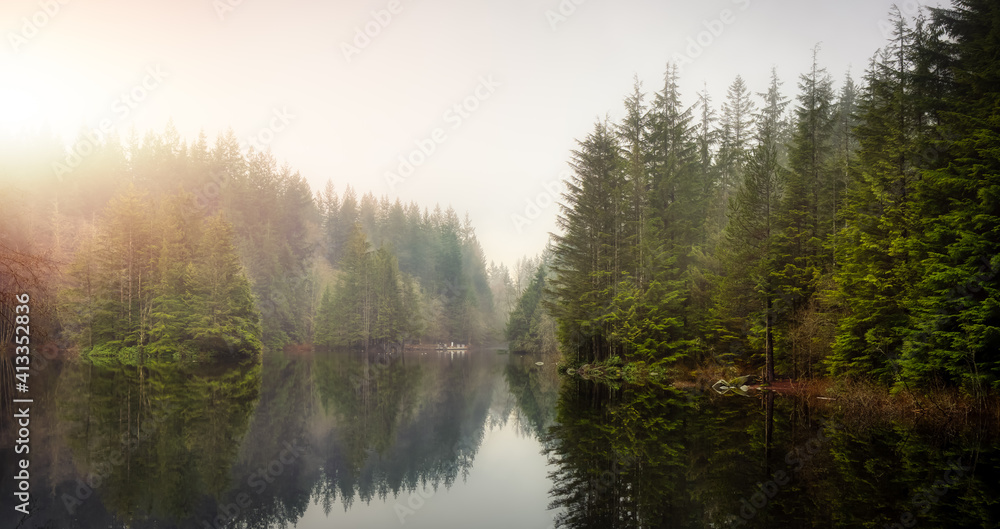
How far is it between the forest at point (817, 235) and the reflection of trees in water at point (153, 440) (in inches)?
845

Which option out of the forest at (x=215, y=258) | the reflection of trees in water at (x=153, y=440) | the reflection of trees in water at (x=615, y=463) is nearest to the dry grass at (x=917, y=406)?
the reflection of trees in water at (x=615, y=463)

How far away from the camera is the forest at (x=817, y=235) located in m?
18.5

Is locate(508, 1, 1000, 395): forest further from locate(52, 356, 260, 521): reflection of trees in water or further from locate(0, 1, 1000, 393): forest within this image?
locate(52, 356, 260, 521): reflection of trees in water

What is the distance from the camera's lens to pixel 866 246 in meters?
22.7

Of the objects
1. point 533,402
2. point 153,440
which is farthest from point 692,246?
point 153,440

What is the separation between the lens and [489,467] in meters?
13.4

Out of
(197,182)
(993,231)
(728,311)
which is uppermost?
(197,182)

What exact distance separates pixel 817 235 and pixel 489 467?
84.9ft

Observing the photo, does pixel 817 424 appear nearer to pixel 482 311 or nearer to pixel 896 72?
pixel 896 72

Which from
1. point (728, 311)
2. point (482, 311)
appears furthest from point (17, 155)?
point (728, 311)

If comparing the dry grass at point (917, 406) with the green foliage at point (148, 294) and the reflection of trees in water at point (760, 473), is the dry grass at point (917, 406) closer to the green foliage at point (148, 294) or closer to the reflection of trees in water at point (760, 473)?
the reflection of trees in water at point (760, 473)

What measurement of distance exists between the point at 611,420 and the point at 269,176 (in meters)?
89.5

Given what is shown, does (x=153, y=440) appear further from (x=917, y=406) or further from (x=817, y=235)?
(x=817, y=235)

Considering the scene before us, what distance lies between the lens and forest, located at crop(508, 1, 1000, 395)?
18484mm
